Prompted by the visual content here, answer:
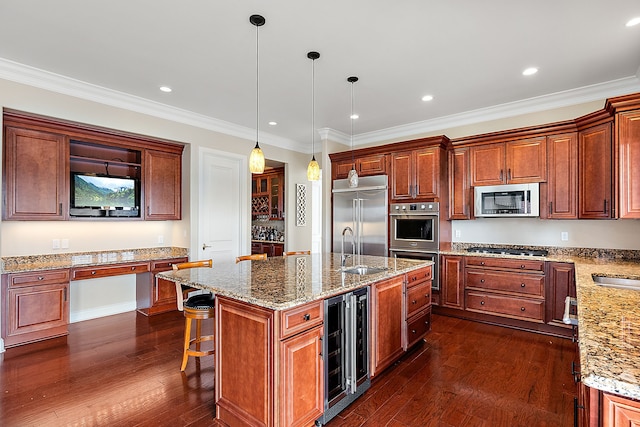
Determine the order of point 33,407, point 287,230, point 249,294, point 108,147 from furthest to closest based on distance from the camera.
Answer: point 287,230 → point 108,147 → point 33,407 → point 249,294

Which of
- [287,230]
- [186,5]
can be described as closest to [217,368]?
[186,5]

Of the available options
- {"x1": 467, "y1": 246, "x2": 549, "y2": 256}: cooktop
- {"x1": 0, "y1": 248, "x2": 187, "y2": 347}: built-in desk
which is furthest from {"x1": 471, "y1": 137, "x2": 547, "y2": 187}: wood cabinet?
{"x1": 0, "y1": 248, "x2": 187, "y2": 347}: built-in desk

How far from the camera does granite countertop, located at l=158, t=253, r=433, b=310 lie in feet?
6.13

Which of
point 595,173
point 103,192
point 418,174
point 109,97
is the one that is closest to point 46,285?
point 103,192

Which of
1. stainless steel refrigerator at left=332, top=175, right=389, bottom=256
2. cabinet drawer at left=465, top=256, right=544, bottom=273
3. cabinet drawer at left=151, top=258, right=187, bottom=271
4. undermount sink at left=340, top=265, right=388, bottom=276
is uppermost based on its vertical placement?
stainless steel refrigerator at left=332, top=175, right=389, bottom=256

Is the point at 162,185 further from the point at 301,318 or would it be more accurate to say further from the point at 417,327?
the point at 417,327

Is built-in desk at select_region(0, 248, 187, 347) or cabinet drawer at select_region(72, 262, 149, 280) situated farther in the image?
cabinet drawer at select_region(72, 262, 149, 280)

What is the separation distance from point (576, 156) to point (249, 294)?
4.10 metres

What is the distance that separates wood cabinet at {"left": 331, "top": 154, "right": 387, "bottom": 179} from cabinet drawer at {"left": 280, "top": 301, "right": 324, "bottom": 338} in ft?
11.4

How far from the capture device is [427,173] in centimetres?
464

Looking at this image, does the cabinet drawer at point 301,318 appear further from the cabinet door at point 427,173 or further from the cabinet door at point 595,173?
the cabinet door at point 595,173

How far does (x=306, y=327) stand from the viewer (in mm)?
1949

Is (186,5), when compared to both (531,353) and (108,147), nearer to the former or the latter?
(108,147)

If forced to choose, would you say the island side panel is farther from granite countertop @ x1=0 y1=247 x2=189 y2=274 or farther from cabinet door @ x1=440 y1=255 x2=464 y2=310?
cabinet door @ x1=440 y1=255 x2=464 y2=310
